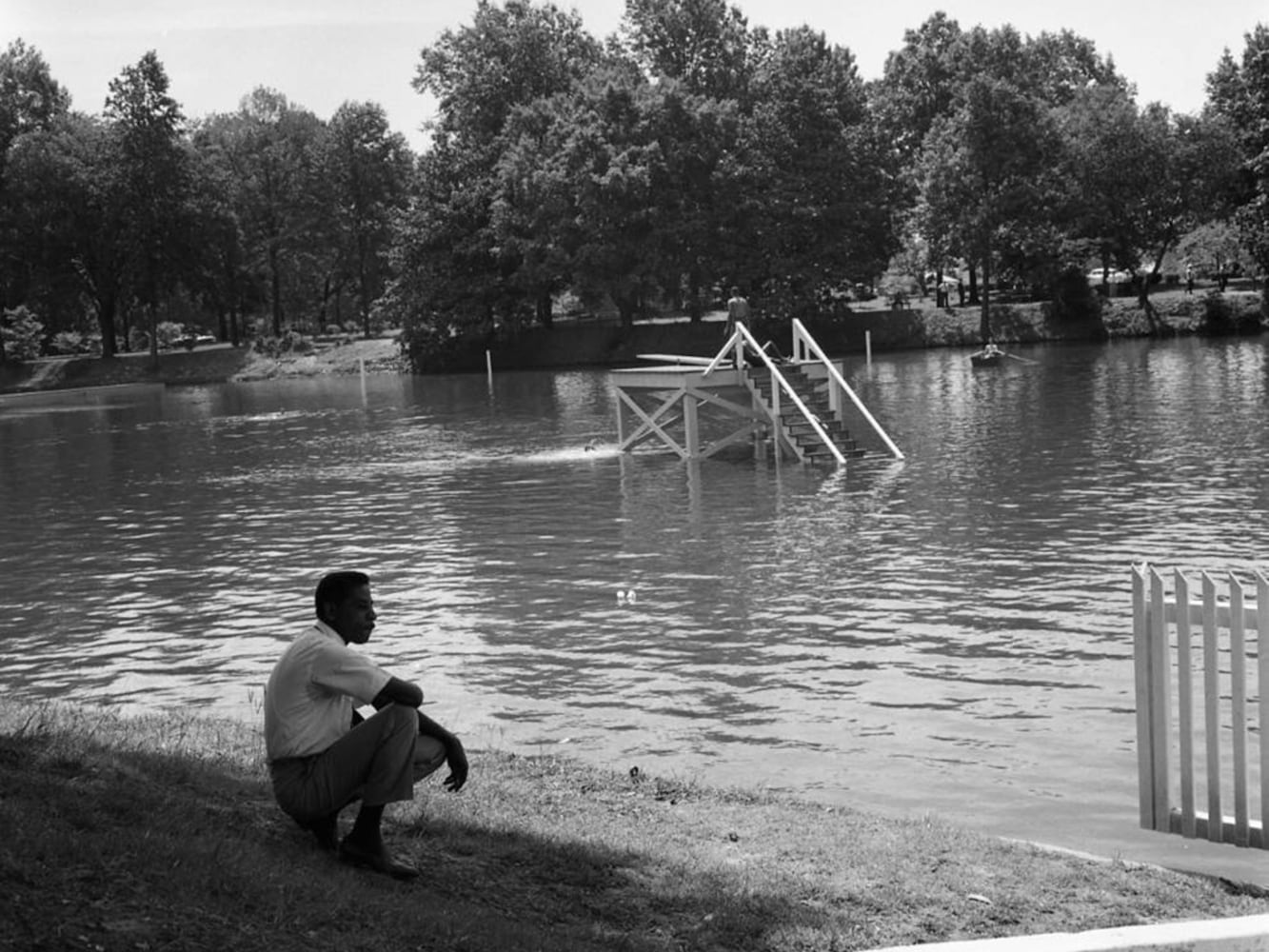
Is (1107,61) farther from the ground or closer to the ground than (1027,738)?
farther from the ground

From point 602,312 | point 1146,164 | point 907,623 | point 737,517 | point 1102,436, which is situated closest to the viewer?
point 907,623

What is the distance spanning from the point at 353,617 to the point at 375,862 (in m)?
1.18

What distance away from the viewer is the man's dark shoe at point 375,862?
7277 millimetres

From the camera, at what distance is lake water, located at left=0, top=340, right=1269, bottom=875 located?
39.8ft

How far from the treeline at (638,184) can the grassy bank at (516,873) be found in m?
72.1

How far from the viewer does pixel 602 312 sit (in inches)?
4316

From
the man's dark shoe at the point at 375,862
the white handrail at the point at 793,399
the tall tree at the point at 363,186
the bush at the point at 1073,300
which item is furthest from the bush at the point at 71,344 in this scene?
the man's dark shoe at the point at 375,862

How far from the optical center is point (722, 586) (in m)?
19.3

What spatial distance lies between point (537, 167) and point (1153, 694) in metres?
81.4

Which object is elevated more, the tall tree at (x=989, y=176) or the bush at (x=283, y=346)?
the tall tree at (x=989, y=176)

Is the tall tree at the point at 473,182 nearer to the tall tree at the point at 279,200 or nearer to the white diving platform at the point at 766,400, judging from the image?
the tall tree at the point at 279,200

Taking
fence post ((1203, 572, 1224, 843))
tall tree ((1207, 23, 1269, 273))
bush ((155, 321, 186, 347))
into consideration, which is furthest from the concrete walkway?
bush ((155, 321, 186, 347))

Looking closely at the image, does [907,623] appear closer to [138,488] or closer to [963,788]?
[963,788]

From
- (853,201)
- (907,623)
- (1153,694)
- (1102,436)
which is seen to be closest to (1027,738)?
(1153,694)
